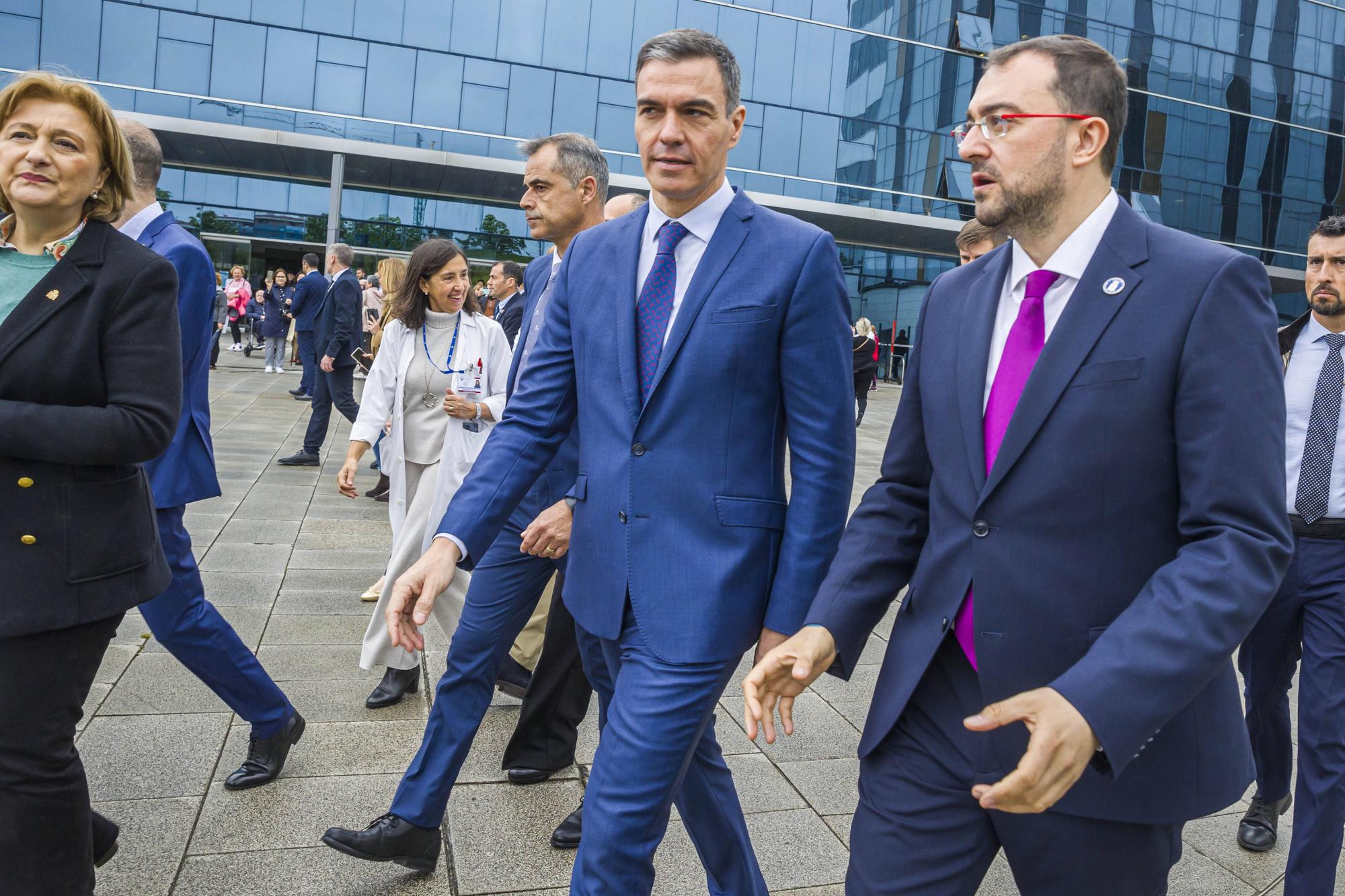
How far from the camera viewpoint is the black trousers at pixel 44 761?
91.0 inches

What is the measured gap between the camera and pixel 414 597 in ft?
7.36

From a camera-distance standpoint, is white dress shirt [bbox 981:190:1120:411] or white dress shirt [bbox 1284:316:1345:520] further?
white dress shirt [bbox 1284:316:1345:520]

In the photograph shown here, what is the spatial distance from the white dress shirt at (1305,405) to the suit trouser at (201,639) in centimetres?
339

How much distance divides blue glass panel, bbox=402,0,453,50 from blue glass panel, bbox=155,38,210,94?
4903mm

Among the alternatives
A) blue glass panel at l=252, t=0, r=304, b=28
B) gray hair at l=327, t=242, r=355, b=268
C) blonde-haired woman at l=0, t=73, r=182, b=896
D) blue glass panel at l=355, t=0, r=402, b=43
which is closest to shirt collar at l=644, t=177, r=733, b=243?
blonde-haired woman at l=0, t=73, r=182, b=896

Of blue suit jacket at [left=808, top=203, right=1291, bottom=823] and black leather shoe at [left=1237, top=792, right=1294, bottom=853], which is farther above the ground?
blue suit jacket at [left=808, top=203, right=1291, bottom=823]

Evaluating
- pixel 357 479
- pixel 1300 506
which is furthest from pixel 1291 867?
pixel 357 479

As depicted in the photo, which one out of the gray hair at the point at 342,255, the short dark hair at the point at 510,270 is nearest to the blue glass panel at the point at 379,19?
the gray hair at the point at 342,255

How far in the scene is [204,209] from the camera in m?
28.8

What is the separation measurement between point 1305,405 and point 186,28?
29.1m

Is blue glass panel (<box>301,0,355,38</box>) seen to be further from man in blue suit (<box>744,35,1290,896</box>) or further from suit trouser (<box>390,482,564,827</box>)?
man in blue suit (<box>744,35,1290,896</box>)

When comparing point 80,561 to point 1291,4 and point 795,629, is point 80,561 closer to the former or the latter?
point 795,629

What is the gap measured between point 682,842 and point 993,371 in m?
2.10

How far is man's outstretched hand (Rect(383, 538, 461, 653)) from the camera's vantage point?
2182mm
